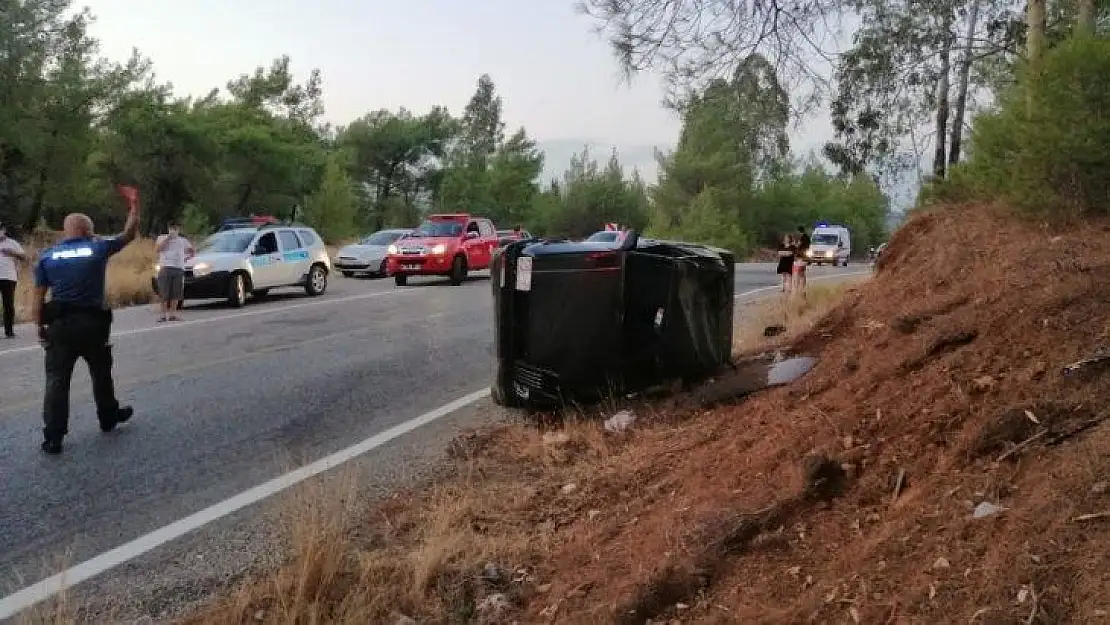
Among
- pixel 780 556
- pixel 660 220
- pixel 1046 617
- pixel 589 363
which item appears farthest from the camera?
pixel 660 220

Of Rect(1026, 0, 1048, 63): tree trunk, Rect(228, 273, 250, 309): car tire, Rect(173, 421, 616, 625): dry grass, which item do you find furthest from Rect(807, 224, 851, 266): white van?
Rect(173, 421, 616, 625): dry grass

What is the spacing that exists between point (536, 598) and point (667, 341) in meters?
3.66

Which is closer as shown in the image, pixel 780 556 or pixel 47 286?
pixel 780 556

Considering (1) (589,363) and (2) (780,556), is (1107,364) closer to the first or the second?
(2) (780,556)

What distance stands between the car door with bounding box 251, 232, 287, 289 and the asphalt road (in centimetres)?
377

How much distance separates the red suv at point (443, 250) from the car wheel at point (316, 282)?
2.94 meters

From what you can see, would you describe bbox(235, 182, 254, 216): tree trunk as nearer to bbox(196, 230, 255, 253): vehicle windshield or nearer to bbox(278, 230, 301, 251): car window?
bbox(278, 230, 301, 251): car window

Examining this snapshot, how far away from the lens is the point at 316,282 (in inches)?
860

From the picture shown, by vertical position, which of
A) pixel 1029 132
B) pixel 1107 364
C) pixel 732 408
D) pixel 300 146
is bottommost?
pixel 732 408

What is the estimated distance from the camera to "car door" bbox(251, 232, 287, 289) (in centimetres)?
2003

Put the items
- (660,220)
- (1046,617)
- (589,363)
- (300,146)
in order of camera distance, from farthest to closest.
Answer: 1. (660,220)
2. (300,146)
3. (589,363)
4. (1046,617)

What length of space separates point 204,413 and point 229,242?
40.8 feet

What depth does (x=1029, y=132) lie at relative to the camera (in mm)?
8242

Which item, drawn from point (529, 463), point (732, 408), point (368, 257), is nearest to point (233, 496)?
point (529, 463)
